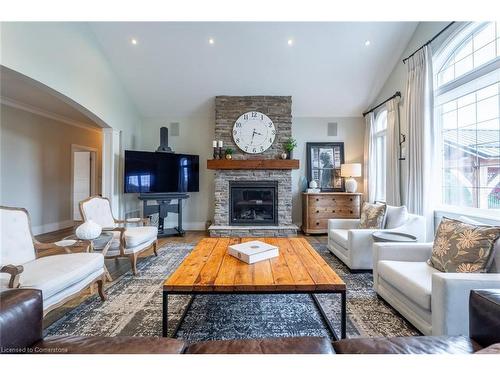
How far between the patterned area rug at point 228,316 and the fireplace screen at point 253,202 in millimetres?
2615

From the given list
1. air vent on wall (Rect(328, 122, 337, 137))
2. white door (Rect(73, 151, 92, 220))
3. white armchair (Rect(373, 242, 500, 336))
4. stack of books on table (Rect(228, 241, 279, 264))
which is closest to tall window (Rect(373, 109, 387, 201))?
air vent on wall (Rect(328, 122, 337, 137))

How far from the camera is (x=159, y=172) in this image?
4.61 metres

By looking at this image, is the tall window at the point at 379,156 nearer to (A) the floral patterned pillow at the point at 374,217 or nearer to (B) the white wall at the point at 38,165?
(A) the floral patterned pillow at the point at 374,217

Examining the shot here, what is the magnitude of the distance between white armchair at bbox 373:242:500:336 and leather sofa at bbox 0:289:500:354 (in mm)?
381

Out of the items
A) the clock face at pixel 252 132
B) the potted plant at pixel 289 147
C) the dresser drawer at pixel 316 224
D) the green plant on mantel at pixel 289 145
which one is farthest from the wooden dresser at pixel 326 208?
the clock face at pixel 252 132

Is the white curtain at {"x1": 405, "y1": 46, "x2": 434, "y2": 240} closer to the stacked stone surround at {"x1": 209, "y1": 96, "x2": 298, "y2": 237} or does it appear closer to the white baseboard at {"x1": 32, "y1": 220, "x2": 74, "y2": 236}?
the stacked stone surround at {"x1": 209, "y1": 96, "x2": 298, "y2": 237}

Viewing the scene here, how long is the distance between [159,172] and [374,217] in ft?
12.4

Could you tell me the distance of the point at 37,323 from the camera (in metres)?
1.05

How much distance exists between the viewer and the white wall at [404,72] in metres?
3.30

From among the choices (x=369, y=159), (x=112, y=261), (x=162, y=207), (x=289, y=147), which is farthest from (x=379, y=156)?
(x=112, y=261)

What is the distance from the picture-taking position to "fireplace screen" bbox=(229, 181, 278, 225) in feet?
16.1
